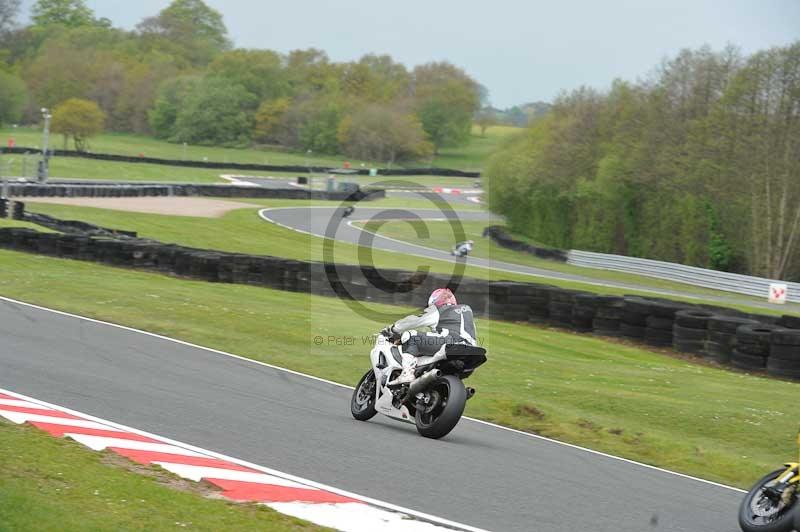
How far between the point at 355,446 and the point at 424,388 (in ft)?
3.69

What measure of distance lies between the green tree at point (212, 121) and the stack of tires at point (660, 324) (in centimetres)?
11082

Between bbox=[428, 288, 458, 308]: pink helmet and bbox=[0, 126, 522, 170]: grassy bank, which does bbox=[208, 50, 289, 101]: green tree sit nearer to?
bbox=[0, 126, 522, 170]: grassy bank

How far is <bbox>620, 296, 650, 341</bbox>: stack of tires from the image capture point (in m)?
18.7

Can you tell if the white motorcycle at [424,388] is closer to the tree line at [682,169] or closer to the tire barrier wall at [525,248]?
the tree line at [682,169]

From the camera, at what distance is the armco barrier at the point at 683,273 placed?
1602 inches

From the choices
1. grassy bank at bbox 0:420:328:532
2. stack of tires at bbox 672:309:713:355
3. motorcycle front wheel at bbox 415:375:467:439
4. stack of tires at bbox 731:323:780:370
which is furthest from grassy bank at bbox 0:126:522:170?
grassy bank at bbox 0:420:328:532

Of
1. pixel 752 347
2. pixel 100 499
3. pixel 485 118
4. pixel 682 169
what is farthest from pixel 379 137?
pixel 100 499

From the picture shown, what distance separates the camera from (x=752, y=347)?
53.8ft

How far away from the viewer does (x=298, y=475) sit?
8.08m

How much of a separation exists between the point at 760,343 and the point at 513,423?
6482 millimetres

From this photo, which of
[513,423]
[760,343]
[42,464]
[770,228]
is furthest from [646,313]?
[770,228]

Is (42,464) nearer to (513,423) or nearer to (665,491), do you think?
(665,491)

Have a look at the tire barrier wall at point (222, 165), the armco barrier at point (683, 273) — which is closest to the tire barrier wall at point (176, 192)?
the tire barrier wall at point (222, 165)

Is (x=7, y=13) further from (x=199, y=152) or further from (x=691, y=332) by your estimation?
(x=691, y=332)
